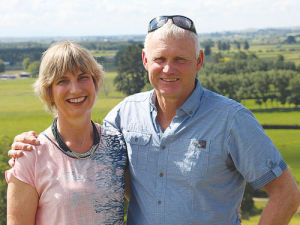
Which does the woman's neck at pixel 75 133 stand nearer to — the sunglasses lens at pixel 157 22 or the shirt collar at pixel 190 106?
the shirt collar at pixel 190 106

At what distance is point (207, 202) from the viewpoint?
155 inches

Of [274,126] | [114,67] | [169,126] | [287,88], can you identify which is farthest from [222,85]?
[169,126]

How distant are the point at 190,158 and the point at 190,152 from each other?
0.07 meters

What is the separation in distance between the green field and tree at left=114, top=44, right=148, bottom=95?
288 cm

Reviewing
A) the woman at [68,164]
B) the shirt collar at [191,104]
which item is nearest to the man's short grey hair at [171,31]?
the shirt collar at [191,104]

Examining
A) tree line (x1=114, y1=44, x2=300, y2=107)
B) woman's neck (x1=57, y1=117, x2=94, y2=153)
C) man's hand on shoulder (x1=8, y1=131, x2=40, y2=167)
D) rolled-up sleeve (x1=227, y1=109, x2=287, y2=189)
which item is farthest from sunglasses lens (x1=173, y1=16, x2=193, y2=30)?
tree line (x1=114, y1=44, x2=300, y2=107)

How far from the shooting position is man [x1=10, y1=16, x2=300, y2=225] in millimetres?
3873

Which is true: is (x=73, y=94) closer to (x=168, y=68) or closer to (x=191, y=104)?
(x=168, y=68)

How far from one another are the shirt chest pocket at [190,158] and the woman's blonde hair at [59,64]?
4.38ft

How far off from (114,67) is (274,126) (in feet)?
215

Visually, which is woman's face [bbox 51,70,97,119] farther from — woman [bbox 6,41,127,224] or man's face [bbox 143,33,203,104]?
man's face [bbox 143,33,203,104]

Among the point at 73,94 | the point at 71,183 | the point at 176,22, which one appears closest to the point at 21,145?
the point at 71,183

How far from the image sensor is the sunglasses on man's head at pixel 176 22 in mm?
4172

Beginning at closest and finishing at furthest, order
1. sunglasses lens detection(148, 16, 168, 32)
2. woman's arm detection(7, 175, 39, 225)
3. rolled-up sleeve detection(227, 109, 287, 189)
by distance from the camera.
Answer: woman's arm detection(7, 175, 39, 225), rolled-up sleeve detection(227, 109, 287, 189), sunglasses lens detection(148, 16, 168, 32)
